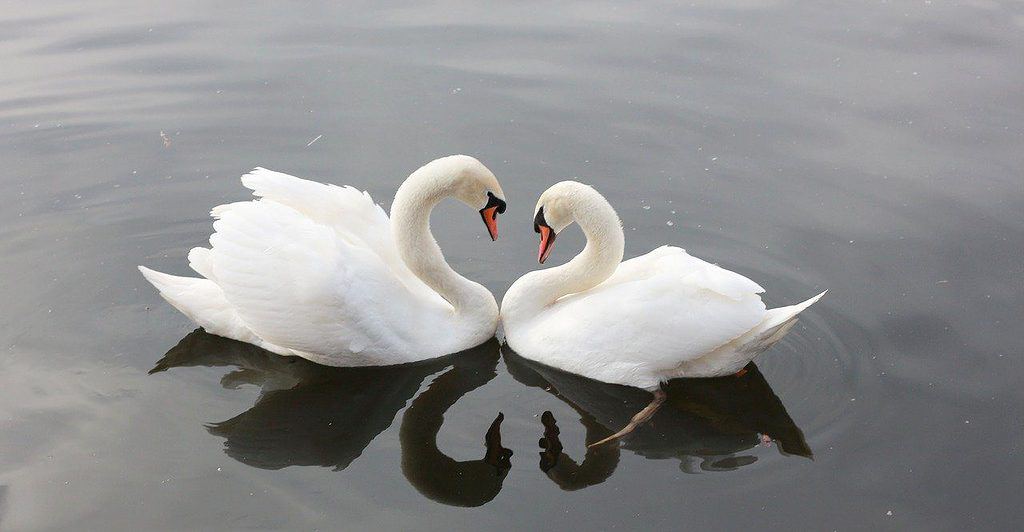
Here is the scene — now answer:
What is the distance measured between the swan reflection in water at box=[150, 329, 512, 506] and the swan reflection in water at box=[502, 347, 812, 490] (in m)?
0.36

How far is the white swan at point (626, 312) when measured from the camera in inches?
287

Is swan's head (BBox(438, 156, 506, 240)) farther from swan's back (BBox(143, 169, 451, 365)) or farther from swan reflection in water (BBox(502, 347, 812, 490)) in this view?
swan reflection in water (BBox(502, 347, 812, 490))

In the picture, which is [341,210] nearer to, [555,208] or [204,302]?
[204,302]

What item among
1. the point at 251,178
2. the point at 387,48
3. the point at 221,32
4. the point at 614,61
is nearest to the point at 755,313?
the point at 251,178

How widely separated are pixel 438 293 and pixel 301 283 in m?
1.23

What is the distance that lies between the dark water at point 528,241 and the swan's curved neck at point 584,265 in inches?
19.3

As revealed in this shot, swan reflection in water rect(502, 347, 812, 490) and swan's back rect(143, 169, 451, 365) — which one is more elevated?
swan's back rect(143, 169, 451, 365)

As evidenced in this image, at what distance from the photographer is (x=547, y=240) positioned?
8.02 m

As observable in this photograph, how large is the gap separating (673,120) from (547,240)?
3620 mm

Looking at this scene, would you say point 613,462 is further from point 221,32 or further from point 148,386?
point 221,32

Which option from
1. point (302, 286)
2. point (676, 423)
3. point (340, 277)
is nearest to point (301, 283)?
point (302, 286)

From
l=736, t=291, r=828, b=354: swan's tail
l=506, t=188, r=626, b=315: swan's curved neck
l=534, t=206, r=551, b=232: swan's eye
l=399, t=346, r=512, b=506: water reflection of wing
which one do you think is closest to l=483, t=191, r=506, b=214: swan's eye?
l=534, t=206, r=551, b=232: swan's eye

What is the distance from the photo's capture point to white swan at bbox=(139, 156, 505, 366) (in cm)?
755

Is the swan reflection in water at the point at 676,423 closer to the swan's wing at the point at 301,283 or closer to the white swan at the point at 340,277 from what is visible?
the white swan at the point at 340,277
